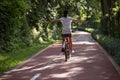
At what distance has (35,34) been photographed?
3170 cm

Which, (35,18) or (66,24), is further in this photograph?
(35,18)

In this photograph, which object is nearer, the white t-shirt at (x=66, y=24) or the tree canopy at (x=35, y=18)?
the white t-shirt at (x=66, y=24)

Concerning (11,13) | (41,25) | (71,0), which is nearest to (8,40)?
(11,13)

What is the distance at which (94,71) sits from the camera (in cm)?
1301

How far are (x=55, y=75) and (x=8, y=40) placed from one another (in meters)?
10.4

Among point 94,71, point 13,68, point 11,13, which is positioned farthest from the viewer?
point 11,13

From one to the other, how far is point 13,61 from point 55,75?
16.3 feet

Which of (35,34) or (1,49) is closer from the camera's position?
(1,49)

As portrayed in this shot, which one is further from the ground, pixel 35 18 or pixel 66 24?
pixel 66 24

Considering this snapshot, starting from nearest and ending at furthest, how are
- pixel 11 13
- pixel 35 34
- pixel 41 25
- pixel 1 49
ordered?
pixel 11 13 < pixel 1 49 < pixel 35 34 < pixel 41 25

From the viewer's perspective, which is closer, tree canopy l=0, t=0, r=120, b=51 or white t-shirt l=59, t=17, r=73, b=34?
white t-shirt l=59, t=17, r=73, b=34

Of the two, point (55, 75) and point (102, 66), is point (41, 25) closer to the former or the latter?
point (102, 66)

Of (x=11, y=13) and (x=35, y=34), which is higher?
(x=11, y=13)

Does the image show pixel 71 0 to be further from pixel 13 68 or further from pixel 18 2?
pixel 13 68
